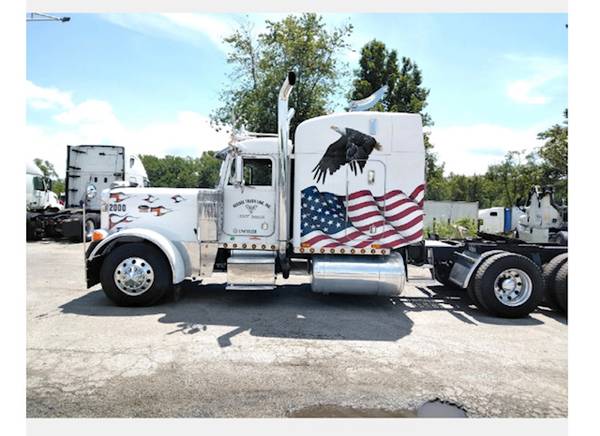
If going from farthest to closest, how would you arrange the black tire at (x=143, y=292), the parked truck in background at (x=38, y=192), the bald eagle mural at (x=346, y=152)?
the parked truck in background at (x=38, y=192), the bald eagle mural at (x=346, y=152), the black tire at (x=143, y=292)

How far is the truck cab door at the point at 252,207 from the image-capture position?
23.7ft

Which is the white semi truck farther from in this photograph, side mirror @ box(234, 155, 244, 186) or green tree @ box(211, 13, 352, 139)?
green tree @ box(211, 13, 352, 139)

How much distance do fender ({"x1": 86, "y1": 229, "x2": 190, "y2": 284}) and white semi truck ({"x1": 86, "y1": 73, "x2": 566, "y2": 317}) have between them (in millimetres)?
20

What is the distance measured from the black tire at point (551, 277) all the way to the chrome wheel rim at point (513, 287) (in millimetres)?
709

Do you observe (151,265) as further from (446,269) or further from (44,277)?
(446,269)

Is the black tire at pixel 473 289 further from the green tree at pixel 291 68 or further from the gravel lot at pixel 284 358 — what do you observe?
the green tree at pixel 291 68

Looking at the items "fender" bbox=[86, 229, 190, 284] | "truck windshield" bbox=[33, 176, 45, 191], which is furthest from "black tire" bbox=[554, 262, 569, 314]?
"truck windshield" bbox=[33, 176, 45, 191]

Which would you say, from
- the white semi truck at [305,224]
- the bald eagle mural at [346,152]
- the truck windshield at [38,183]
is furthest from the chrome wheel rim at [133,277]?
the truck windshield at [38,183]

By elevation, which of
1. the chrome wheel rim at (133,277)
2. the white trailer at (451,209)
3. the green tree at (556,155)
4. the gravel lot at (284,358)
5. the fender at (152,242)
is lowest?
the gravel lot at (284,358)

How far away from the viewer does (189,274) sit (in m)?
7.14

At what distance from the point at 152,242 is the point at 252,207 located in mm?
1786

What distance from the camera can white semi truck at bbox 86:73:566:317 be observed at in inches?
266

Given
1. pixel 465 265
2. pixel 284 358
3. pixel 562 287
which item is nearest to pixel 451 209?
pixel 562 287

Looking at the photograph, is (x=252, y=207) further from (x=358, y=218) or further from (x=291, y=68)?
(x=291, y=68)
